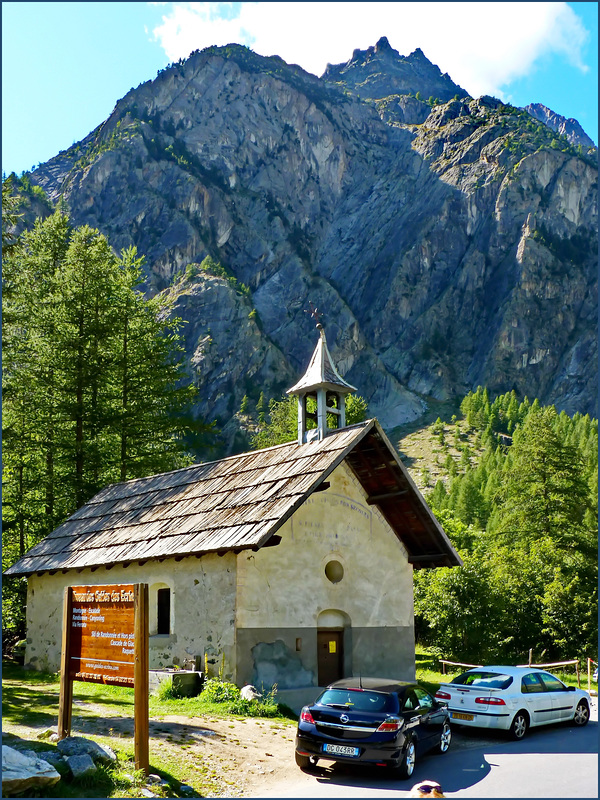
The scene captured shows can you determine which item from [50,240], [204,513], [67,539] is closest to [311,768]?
[204,513]

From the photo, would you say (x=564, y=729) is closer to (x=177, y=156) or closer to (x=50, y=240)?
(x=50, y=240)

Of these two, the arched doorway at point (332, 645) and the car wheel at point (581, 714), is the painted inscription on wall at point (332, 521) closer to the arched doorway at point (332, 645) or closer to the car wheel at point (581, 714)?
the arched doorway at point (332, 645)

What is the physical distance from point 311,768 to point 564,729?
7.08m

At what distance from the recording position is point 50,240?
44.0 metres

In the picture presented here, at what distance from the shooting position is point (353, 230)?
174 metres

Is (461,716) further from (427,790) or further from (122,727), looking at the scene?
(122,727)

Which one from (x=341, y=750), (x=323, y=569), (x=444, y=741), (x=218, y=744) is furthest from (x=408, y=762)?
(x=323, y=569)

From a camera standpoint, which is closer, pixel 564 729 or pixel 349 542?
pixel 564 729

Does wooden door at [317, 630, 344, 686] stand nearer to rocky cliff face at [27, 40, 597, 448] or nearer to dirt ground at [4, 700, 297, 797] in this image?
dirt ground at [4, 700, 297, 797]

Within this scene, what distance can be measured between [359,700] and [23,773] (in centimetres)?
535

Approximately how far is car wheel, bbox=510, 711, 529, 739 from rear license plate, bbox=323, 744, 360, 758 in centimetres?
475

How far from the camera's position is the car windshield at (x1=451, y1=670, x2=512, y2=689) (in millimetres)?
15070

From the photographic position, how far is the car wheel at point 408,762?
11.4 m

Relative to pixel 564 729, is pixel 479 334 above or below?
above
